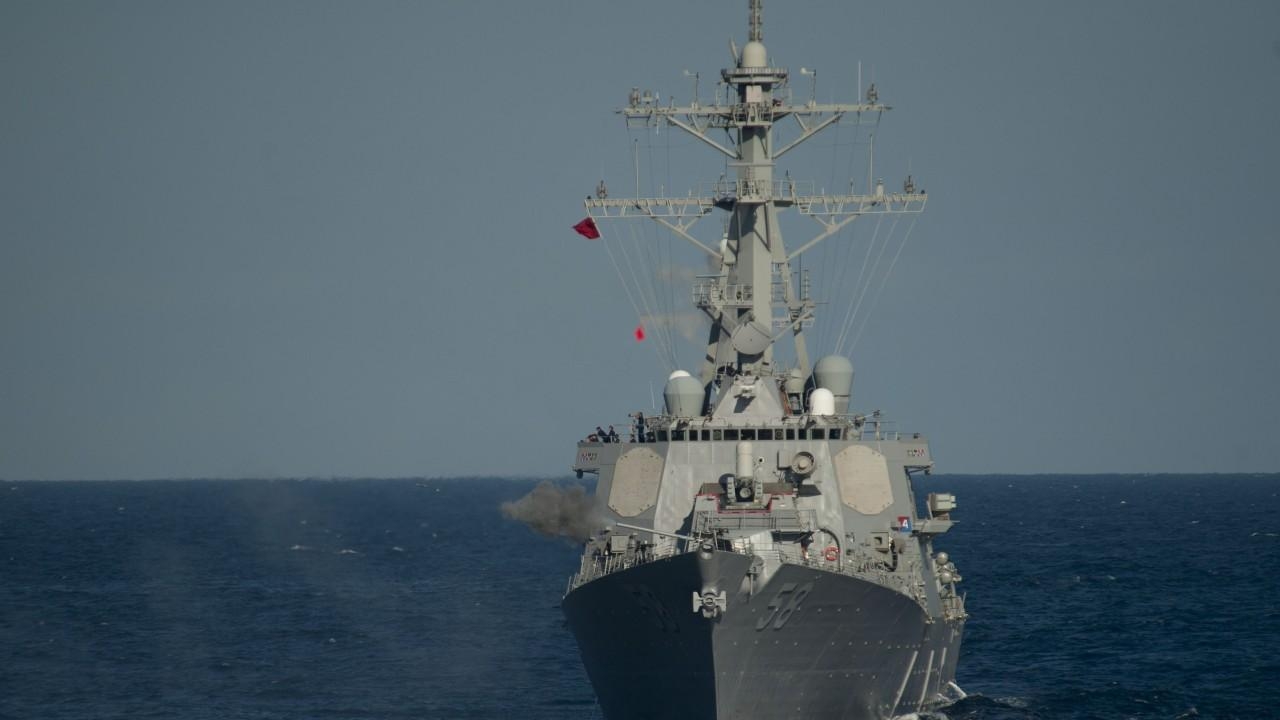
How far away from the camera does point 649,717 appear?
2762cm

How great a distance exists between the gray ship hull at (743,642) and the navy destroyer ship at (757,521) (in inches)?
1.4

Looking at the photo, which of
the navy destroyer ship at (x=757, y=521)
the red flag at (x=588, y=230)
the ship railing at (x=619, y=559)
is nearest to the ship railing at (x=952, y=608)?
the navy destroyer ship at (x=757, y=521)

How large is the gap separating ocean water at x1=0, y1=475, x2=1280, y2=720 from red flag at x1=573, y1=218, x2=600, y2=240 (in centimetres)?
926

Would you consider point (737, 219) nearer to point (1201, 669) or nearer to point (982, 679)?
point (982, 679)

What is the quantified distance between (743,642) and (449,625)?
23.5m

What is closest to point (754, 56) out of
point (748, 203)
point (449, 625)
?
point (748, 203)

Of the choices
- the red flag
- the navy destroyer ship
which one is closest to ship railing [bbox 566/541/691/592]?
the navy destroyer ship

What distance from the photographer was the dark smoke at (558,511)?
32500 mm

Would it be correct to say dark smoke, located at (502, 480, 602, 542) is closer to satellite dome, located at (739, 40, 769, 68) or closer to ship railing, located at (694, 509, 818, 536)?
ship railing, located at (694, 509, 818, 536)

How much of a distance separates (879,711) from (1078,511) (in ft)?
292

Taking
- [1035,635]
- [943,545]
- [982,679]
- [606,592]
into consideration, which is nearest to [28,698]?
[606,592]

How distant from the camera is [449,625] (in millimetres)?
48000

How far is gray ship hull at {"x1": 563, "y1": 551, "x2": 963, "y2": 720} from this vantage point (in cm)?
2544

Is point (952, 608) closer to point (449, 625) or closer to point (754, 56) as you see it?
point (754, 56)
